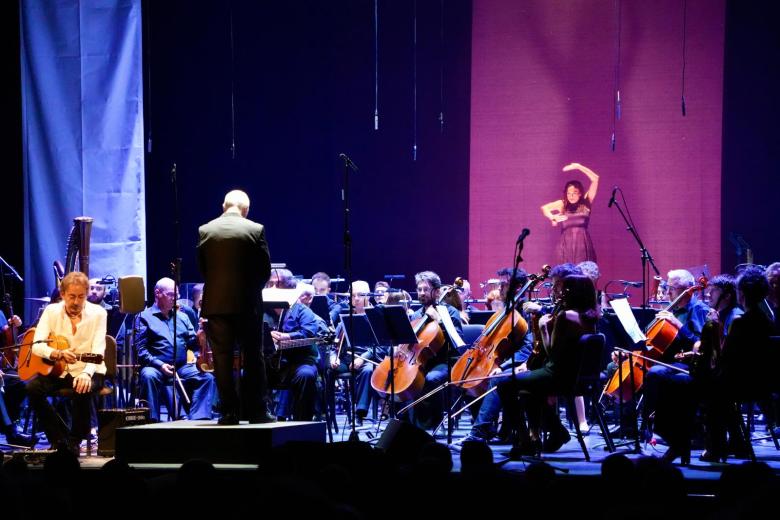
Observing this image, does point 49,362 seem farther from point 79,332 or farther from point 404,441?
point 404,441

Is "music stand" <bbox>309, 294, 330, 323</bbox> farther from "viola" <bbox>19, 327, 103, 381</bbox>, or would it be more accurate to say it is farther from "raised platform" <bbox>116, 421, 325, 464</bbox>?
"raised platform" <bbox>116, 421, 325, 464</bbox>

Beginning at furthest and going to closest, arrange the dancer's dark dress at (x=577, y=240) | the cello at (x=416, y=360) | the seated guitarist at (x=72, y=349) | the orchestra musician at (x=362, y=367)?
1. the dancer's dark dress at (x=577, y=240)
2. the orchestra musician at (x=362, y=367)
3. the cello at (x=416, y=360)
4. the seated guitarist at (x=72, y=349)

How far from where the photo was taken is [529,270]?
39.1ft

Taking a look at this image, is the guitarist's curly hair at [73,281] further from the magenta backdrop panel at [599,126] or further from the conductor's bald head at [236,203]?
the magenta backdrop panel at [599,126]

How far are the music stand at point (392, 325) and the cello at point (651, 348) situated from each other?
161 cm

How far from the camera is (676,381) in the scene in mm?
6219

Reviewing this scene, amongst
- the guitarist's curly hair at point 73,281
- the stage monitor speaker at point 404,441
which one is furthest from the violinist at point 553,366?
the guitarist's curly hair at point 73,281

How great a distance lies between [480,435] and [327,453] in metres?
3.97

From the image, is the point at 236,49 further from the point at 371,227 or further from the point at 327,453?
the point at 327,453

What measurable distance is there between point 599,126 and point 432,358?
16.6 feet

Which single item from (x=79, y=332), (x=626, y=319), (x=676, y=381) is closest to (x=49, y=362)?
(x=79, y=332)

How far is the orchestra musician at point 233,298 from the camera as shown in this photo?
5.34 metres

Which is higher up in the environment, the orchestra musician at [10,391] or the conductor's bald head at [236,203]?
the conductor's bald head at [236,203]

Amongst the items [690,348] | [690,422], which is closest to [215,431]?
[690,422]
